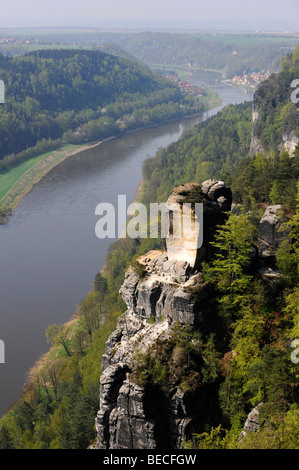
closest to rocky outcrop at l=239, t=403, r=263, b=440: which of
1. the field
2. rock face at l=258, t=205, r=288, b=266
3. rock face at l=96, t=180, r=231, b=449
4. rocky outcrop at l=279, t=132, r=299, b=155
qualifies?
rock face at l=96, t=180, r=231, b=449

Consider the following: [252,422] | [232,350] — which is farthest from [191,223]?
[252,422]

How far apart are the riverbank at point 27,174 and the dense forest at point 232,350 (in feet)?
120

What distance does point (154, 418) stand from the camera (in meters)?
23.4

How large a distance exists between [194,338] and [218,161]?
5794cm

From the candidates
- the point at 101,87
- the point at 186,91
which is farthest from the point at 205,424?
the point at 186,91

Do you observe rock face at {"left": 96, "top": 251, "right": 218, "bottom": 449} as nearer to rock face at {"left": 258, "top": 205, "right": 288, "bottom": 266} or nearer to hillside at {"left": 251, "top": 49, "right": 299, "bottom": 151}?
rock face at {"left": 258, "top": 205, "right": 288, "bottom": 266}

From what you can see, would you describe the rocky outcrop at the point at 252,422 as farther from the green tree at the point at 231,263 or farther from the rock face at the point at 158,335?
the green tree at the point at 231,263

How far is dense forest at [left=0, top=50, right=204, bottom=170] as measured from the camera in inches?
→ 4665

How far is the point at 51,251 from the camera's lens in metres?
63.5

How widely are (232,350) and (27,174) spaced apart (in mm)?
76329

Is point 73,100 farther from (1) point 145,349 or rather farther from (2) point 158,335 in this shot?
(1) point 145,349

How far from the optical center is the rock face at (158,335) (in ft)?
76.8

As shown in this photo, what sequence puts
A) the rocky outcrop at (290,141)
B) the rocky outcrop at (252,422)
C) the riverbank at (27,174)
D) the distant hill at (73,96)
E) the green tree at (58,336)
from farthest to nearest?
the distant hill at (73,96) < the riverbank at (27,174) < the rocky outcrop at (290,141) < the green tree at (58,336) < the rocky outcrop at (252,422)

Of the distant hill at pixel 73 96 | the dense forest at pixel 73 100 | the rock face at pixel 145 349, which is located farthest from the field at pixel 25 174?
the rock face at pixel 145 349
